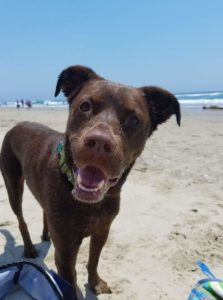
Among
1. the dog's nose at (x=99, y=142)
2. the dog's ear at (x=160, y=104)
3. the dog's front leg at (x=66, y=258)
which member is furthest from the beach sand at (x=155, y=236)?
the dog's nose at (x=99, y=142)

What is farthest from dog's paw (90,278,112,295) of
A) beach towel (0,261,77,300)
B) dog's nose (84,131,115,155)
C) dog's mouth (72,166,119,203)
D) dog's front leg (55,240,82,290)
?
dog's nose (84,131,115,155)

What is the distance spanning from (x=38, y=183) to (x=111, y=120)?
4.14ft

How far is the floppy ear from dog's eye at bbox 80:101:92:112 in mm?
498

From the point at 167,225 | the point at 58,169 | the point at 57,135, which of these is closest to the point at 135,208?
the point at 167,225

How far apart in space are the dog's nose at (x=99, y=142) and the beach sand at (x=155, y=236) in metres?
1.71

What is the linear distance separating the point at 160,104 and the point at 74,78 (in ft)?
2.55

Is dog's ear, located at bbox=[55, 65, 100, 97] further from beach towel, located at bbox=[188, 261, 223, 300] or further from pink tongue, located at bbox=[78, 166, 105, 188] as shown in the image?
beach towel, located at bbox=[188, 261, 223, 300]

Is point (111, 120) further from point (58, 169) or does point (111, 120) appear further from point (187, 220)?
point (187, 220)

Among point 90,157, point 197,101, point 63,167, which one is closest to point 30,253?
point 63,167

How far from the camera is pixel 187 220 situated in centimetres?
521

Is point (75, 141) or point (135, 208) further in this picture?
point (135, 208)

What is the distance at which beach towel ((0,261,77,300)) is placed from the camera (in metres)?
2.92

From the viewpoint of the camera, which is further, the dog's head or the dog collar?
the dog collar

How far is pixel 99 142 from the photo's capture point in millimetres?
2504
